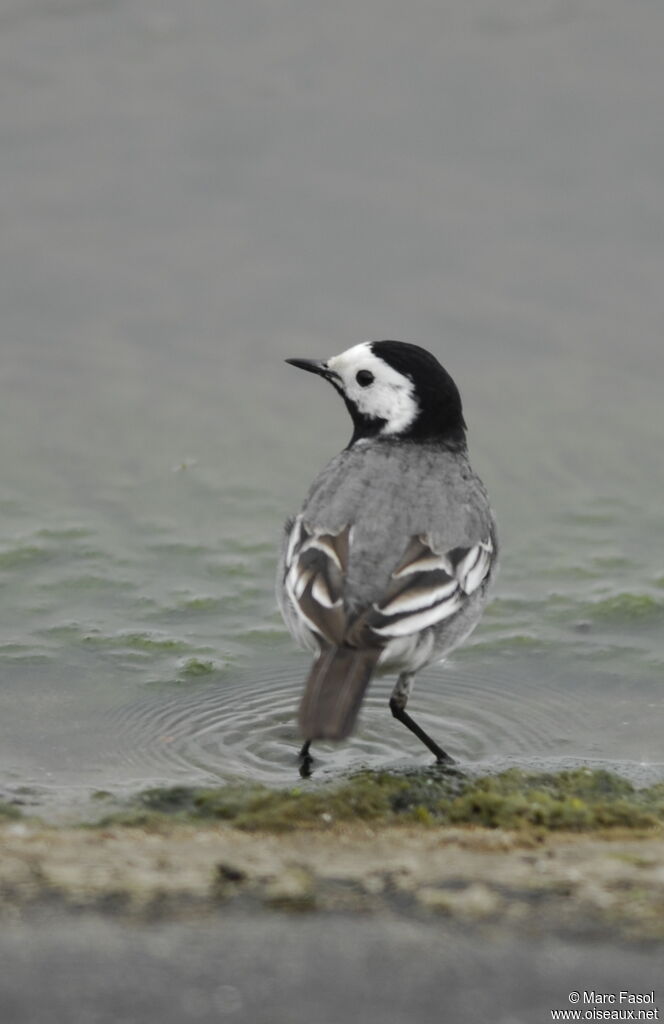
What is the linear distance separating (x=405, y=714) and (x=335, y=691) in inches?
57.0

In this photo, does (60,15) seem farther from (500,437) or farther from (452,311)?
→ (500,437)

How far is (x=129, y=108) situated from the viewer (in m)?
12.4

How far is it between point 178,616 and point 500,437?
2975 millimetres

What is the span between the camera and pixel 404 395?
24.0 feet

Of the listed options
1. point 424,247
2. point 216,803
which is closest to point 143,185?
point 424,247

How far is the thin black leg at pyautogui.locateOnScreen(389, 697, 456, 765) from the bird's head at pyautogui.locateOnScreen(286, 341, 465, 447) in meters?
1.45

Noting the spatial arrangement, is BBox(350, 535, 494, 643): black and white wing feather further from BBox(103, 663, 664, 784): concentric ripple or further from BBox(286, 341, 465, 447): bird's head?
BBox(286, 341, 465, 447): bird's head

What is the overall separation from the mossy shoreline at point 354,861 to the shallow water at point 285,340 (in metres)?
0.97

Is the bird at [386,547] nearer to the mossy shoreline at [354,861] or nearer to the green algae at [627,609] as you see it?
the mossy shoreline at [354,861]

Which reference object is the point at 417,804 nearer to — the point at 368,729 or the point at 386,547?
the point at 386,547

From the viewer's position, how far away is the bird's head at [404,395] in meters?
7.29

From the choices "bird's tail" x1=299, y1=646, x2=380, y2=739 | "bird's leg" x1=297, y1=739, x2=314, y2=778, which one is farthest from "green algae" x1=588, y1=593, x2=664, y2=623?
"bird's tail" x1=299, y1=646, x2=380, y2=739

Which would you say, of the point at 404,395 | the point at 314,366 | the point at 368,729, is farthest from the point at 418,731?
the point at 314,366

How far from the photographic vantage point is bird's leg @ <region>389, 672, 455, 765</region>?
6.36m
